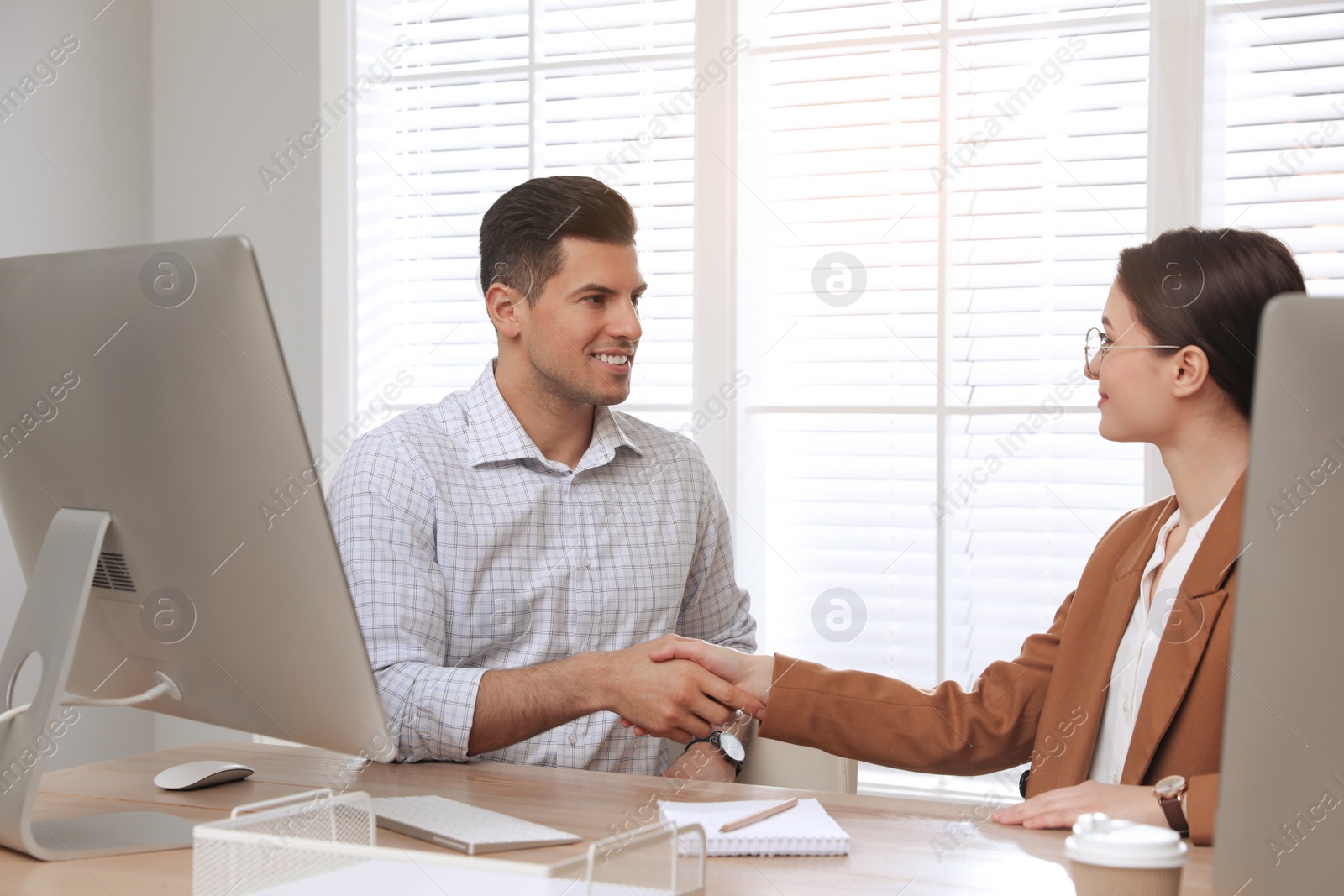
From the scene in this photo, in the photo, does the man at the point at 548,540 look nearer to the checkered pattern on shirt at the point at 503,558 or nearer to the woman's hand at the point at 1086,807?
the checkered pattern on shirt at the point at 503,558

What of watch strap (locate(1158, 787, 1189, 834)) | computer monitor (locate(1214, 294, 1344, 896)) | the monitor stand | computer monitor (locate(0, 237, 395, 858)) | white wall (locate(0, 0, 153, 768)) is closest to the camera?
computer monitor (locate(1214, 294, 1344, 896))

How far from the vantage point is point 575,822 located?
1.20 metres

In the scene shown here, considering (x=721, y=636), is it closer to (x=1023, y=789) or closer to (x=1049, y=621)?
(x=1023, y=789)

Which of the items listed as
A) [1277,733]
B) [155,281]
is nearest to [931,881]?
[1277,733]

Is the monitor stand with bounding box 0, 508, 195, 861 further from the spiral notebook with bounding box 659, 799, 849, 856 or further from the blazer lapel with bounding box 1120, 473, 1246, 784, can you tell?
the blazer lapel with bounding box 1120, 473, 1246, 784

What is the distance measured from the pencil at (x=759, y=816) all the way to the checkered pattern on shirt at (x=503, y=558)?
1.70 feet

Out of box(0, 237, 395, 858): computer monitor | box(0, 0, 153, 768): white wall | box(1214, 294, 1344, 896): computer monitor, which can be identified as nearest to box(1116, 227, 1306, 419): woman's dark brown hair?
box(1214, 294, 1344, 896): computer monitor

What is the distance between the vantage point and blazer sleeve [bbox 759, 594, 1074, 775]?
160cm

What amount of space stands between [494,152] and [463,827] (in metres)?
2.19

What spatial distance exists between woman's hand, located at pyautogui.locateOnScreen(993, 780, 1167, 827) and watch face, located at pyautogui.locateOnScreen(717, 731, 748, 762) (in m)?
0.61

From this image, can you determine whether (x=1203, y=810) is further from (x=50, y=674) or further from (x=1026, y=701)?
(x=50, y=674)

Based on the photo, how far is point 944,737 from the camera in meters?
1.61

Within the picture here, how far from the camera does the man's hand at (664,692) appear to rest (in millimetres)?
1618

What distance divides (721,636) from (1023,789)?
0.62m
